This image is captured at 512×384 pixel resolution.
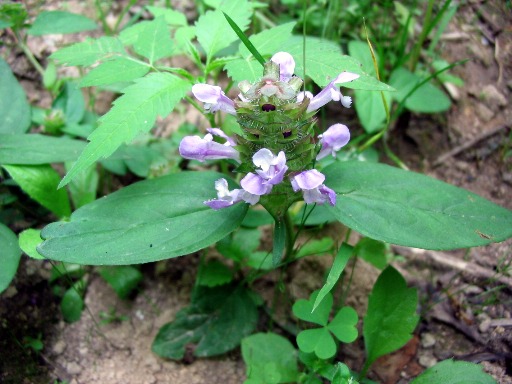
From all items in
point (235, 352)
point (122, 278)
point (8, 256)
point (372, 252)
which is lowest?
point (235, 352)

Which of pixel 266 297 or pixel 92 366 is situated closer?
pixel 92 366

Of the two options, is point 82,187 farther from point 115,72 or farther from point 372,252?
point 372,252

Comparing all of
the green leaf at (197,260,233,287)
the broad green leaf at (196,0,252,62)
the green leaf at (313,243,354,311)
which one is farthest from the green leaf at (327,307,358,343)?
the broad green leaf at (196,0,252,62)

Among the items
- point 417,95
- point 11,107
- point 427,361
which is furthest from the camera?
point 417,95

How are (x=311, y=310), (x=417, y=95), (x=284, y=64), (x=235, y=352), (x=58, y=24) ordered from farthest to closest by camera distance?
(x=417, y=95), (x=58, y=24), (x=235, y=352), (x=311, y=310), (x=284, y=64)

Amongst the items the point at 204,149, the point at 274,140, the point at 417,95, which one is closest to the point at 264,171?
the point at 274,140

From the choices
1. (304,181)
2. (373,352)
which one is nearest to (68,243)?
(304,181)

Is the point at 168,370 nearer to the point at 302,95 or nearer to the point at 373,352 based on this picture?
the point at 373,352
